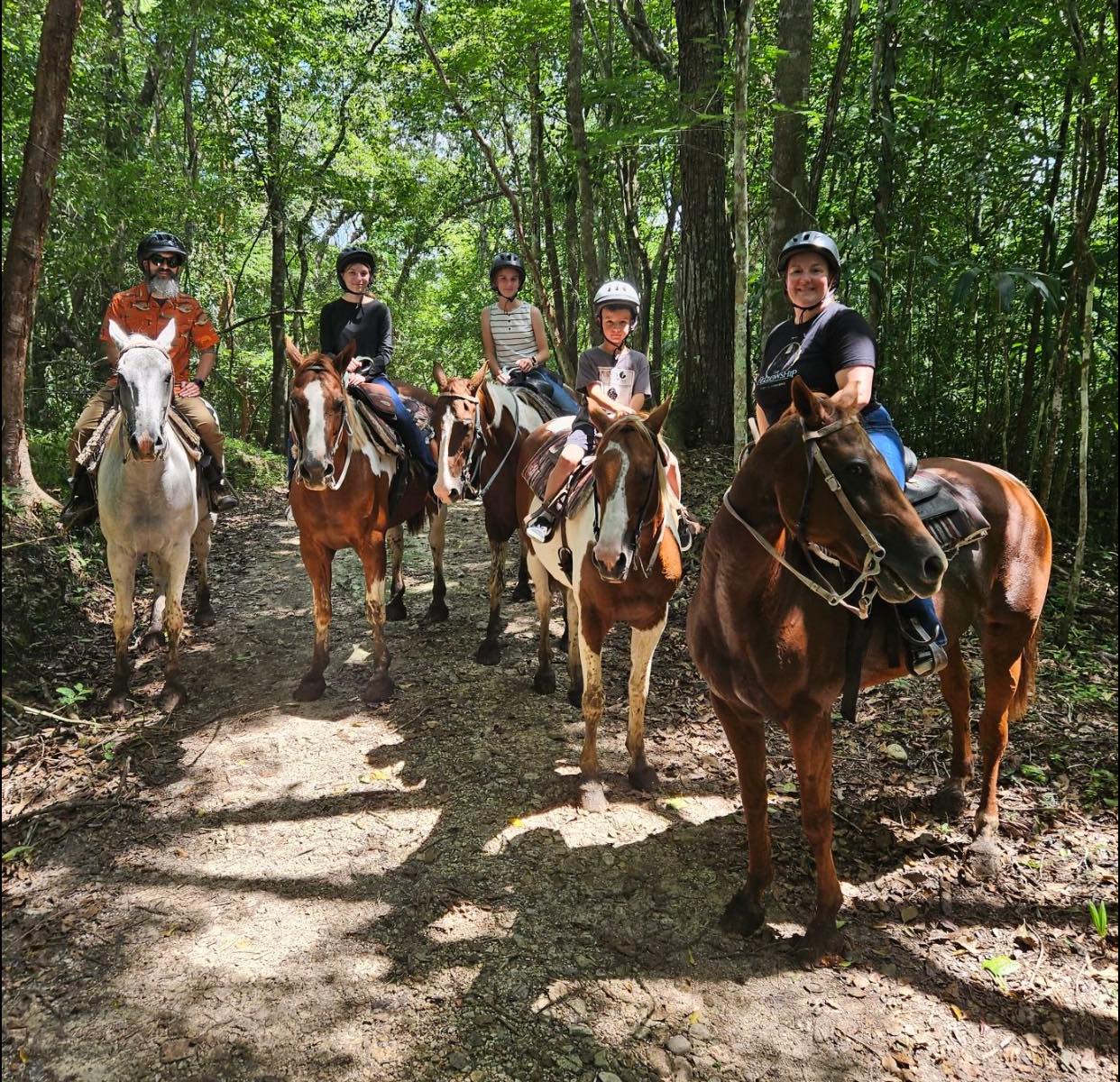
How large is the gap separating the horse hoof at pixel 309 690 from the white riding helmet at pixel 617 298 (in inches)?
141

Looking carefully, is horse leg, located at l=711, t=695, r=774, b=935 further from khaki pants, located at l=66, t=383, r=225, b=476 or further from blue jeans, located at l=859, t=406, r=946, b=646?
khaki pants, located at l=66, t=383, r=225, b=476

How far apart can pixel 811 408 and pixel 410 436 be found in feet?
14.9

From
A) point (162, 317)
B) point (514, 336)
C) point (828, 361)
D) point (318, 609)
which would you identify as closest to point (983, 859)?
point (828, 361)

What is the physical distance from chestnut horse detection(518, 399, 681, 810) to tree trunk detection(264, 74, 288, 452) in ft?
37.9

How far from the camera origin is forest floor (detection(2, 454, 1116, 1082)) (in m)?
2.79

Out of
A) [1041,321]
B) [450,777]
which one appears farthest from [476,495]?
[1041,321]

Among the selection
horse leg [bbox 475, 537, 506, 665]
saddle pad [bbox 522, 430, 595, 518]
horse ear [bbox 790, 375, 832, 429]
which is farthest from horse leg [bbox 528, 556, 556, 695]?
horse ear [bbox 790, 375, 832, 429]

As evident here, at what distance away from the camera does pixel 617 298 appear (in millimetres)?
5105

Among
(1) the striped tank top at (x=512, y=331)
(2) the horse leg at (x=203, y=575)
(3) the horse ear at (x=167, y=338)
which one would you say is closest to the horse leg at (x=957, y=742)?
(1) the striped tank top at (x=512, y=331)

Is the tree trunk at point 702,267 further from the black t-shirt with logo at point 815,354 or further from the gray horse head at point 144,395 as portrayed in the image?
the gray horse head at point 144,395

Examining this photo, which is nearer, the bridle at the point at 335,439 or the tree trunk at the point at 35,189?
the bridle at the point at 335,439

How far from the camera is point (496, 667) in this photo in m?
6.36

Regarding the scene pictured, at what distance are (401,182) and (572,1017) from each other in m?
16.8

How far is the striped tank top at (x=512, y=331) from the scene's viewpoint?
25.9ft
